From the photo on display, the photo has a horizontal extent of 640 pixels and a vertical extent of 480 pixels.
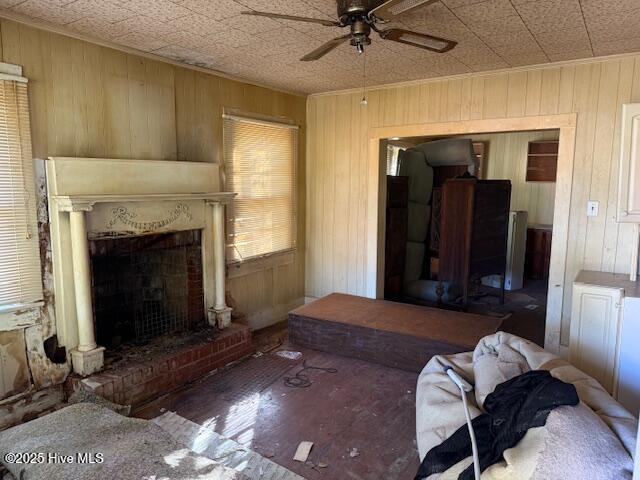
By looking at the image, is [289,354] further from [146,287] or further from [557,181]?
[557,181]

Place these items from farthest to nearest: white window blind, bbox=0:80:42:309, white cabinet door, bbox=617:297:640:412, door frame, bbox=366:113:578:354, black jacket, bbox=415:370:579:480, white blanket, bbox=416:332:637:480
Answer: door frame, bbox=366:113:578:354
white cabinet door, bbox=617:297:640:412
white window blind, bbox=0:80:42:309
black jacket, bbox=415:370:579:480
white blanket, bbox=416:332:637:480

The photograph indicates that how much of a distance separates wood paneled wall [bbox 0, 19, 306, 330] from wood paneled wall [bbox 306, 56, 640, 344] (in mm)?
805

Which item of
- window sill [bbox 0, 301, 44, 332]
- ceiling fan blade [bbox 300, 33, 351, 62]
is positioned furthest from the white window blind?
ceiling fan blade [bbox 300, 33, 351, 62]

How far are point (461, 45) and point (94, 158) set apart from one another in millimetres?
2585

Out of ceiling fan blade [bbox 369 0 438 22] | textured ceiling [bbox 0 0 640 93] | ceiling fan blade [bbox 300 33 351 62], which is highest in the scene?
textured ceiling [bbox 0 0 640 93]

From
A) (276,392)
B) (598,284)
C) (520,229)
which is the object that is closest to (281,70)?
(276,392)

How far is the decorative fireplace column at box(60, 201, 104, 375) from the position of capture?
272 cm

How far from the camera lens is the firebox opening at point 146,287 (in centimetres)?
320

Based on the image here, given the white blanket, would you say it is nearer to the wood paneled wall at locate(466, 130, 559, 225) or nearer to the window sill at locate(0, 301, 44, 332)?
the window sill at locate(0, 301, 44, 332)

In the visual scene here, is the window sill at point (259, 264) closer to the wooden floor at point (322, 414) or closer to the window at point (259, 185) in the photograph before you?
the window at point (259, 185)

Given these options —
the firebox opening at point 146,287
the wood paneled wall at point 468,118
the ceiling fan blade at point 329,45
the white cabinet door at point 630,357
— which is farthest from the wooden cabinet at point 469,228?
the ceiling fan blade at point 329,45

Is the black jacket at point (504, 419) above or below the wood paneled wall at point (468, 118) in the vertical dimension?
below

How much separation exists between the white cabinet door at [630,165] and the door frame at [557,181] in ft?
1.83

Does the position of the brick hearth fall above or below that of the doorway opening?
below
